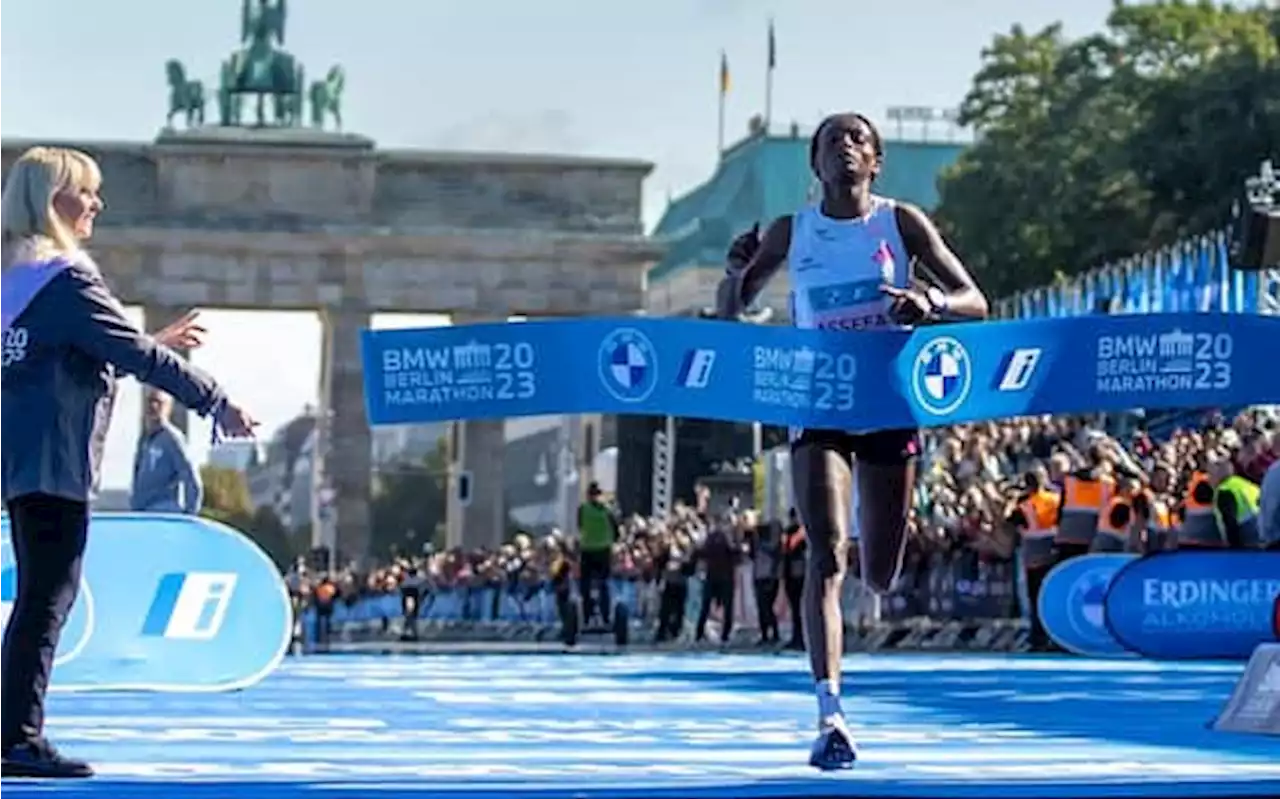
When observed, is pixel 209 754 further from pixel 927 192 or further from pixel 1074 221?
pixel 927 192

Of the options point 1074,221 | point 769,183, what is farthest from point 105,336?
point 769,183

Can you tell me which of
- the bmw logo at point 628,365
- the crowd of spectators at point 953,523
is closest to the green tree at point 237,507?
the crowd of spectators at point 953,523

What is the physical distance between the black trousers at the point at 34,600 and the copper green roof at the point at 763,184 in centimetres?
9421

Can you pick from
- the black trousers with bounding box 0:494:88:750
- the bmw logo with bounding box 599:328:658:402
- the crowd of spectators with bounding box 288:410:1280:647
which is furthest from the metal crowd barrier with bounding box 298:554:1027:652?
the black trousers with bounding box 0:494:88:750

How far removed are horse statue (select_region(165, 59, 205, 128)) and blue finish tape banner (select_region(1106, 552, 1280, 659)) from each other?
61529 millimetres

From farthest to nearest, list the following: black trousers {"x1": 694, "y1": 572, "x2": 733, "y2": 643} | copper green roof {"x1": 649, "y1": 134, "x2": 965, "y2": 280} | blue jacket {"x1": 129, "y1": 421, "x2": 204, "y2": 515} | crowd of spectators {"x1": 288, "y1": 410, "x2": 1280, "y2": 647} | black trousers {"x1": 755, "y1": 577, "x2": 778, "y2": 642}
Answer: copper green roof {"x1": 649, "y1": 134, "x2": 965, "y2": 280} < black trousers {"x1": 694, "y1": 572, "x2": 733, "y2": 643} < black trousers {"x1": 755, "y1": 577, "x2": 778, "y2": 642} < crowd of spectators {"x1": 288, "y1": 410, "x2": 1280, "y2": 647} < blue jacket {"x1": 129, "y1": 421, "x2": 204, "y2": 515}

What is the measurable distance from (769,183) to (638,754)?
99.5 m

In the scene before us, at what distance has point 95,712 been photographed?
13.0 m

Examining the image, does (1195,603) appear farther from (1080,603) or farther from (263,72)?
(263,72)

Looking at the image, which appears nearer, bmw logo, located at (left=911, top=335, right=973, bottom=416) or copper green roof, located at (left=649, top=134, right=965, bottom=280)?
bmw logo, located at (left=911, top=335, right=973, bottom=416)

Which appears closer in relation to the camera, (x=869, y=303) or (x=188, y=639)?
(x=869, y=303)

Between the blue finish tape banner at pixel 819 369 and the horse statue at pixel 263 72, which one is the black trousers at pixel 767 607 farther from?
the horse statue at pixel 263 72

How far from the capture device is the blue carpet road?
846 cm

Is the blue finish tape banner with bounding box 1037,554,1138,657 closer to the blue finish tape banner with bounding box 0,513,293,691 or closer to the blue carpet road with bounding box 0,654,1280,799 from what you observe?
the blue carpet road with bounding box 0,654,1280,799
